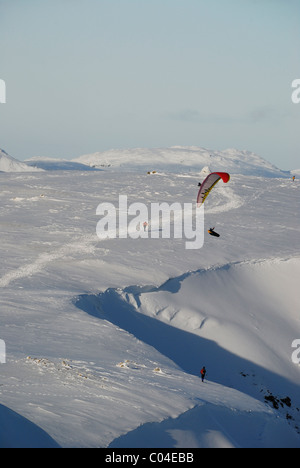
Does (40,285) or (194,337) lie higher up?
(40,285)

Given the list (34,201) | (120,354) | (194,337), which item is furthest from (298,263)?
(34,201)

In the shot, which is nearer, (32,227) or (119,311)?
(119,311)

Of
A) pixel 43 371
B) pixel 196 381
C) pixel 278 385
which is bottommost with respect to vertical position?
pixel 278 385
